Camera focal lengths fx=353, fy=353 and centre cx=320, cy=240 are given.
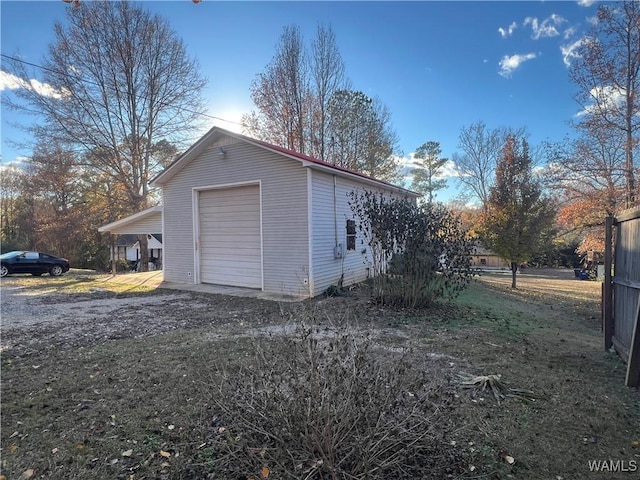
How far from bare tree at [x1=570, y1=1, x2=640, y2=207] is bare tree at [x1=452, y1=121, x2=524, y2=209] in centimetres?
1159

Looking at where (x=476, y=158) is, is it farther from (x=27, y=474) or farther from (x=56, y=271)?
(x=27, y=474)

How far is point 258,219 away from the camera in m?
9.84

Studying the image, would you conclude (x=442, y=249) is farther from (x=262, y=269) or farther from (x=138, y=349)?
(x=138, y=349)

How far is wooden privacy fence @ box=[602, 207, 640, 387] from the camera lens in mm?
3457

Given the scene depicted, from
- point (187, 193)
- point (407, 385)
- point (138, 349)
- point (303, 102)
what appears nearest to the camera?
point (407, 385)

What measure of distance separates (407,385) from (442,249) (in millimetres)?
5095

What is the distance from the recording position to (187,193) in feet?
36.4

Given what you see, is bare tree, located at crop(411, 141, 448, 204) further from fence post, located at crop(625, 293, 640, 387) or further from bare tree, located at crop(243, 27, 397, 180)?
fence post, located at crop(625, 293, 640, 387)

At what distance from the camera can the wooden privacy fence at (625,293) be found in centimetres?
346

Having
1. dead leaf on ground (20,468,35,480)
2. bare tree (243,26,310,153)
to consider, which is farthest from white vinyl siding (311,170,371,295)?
bare tree (243,26,310,153)

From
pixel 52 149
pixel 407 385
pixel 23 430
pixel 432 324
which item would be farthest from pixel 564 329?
pixel 52 149

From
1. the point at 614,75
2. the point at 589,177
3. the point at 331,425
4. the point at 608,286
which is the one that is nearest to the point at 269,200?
the point at 608,286

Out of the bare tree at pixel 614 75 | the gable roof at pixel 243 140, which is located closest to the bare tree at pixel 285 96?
the gable roof at pixel 243 140

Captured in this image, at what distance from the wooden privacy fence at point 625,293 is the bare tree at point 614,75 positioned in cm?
1224
